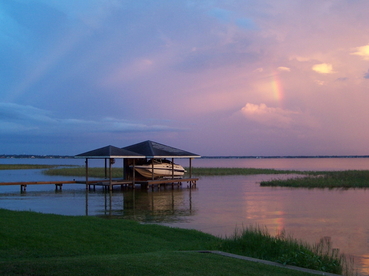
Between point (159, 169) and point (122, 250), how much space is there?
2620 centimetres

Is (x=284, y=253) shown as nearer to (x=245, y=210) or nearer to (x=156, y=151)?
(x=245, y=210)

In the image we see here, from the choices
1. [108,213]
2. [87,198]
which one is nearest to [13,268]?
[108,213]

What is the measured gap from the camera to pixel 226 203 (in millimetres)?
22656

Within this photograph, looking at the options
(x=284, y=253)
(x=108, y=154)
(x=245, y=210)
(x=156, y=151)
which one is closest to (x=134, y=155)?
(x=108, y=154)

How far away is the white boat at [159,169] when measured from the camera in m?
34.1

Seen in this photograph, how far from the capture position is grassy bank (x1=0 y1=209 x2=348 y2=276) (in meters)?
6.42

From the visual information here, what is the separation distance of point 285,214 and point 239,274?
12970 mm

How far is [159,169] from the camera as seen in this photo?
35.8 m

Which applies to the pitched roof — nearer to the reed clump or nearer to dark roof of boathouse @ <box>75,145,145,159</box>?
dark roof of boathouse @ <box>75,145,145,159</box>

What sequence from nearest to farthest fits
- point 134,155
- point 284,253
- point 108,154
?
point 284,253 → point 108,154 → point 134,155

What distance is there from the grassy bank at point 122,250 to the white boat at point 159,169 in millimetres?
20651

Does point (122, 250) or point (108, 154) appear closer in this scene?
point (122, 250)

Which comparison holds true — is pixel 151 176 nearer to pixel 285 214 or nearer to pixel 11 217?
pixel 285 214

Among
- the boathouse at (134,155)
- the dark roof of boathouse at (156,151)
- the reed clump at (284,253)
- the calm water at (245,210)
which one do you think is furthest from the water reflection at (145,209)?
the dark roof of boathouse at (156,151)
